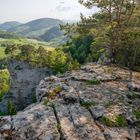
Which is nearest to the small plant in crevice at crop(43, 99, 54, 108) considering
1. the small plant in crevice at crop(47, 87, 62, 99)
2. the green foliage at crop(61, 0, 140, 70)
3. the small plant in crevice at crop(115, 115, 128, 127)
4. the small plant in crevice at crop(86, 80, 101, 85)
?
the small plant in crevice at crop(47, 87, 62, 99)

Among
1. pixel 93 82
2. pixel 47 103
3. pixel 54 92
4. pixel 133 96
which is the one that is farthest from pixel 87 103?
pixel 93 82

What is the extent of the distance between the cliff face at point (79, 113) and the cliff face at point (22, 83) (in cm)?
8099

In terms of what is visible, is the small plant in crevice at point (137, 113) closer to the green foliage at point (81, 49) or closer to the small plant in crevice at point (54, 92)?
the small plant in crevice at point (54, 92)

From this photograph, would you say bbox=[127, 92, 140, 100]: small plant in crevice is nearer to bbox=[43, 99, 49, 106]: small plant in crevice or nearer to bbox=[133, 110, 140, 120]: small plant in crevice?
bbox=[133, 110, 140, 120]: small plant in crevice

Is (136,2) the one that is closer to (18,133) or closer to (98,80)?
(98,80)

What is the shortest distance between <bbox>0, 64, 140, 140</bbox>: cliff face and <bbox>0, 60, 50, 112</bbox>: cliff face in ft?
266

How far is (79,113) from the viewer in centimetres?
2272

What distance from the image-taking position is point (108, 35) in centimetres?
4397

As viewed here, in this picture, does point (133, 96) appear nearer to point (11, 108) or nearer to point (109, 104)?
point (109, 104)

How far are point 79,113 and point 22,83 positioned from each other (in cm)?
9177

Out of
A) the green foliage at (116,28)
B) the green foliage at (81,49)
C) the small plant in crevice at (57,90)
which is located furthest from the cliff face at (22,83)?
the small plant in crevice at (57,90)

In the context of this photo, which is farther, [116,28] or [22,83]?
[22,83]

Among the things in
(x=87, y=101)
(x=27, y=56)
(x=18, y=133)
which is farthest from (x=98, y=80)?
(x=27, y=56)

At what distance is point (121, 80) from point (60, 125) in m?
12.4
